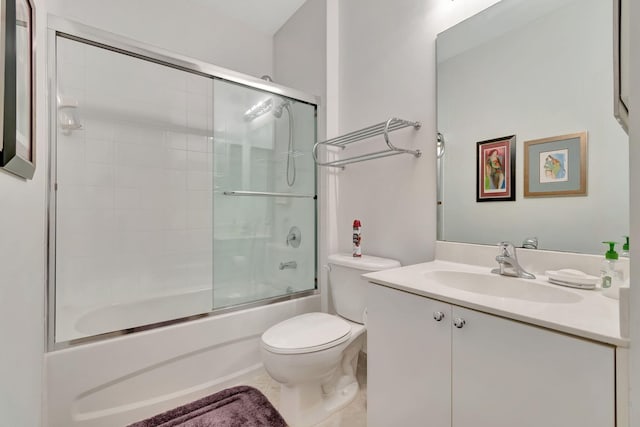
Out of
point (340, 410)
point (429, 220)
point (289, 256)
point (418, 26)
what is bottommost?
point (340, 410)

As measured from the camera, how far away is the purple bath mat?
4.15 ft

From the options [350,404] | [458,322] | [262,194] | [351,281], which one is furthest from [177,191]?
[458,322]

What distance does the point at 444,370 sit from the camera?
2.78ft

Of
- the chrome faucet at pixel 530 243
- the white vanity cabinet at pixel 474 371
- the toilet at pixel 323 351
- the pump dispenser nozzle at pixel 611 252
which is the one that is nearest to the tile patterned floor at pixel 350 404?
the toilet at pixel 323 351

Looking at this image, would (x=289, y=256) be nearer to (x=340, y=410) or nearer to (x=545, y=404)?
(x=340, y=410)

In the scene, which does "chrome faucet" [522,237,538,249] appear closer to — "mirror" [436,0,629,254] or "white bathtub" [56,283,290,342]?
"mirror" [436,0,629,254]

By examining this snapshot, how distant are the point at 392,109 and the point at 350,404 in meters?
1.61

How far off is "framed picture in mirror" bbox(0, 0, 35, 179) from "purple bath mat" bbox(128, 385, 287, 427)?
3.85 ft

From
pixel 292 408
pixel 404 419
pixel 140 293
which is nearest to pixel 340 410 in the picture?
pixel 292 408

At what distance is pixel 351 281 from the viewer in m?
1.58

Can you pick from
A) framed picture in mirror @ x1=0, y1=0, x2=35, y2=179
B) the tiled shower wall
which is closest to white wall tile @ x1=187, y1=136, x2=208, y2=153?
the tiled shower wall

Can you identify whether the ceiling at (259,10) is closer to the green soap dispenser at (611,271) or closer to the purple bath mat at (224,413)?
the green soap dispenser at (611,271)

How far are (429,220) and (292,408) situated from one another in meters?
1.12

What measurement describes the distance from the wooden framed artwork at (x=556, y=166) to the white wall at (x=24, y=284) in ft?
5.28
